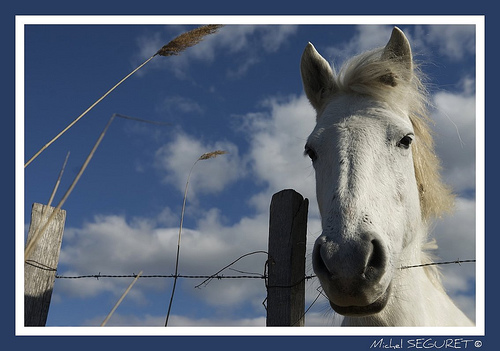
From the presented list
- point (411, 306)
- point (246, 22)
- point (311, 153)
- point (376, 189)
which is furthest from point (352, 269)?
point (246, 22)

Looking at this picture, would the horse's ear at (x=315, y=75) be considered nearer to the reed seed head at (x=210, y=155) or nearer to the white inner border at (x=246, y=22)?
the white inner border at (x=246, y=22)

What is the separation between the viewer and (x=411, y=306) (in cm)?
312

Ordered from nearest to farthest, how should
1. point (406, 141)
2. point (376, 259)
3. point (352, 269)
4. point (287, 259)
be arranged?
point (352, 269)
point (376, 259)
point (287, 259)
point (406, 141)

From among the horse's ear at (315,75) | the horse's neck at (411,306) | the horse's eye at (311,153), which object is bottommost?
the horse's neck at (411,306)

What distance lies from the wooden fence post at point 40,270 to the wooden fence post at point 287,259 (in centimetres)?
175

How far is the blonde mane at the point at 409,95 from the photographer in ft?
11.5

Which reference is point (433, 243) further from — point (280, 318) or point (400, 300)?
point (280, 318)

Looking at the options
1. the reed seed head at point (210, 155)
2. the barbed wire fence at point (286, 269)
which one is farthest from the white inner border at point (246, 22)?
the reed seed head at point (210, 155)

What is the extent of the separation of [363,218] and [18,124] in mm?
2627

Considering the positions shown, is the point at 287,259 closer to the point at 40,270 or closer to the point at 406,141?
the point at 406,141

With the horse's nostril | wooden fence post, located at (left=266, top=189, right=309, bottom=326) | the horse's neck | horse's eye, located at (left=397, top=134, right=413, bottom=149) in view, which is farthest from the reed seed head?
the horse's nostril

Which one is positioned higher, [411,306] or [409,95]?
[409,95]

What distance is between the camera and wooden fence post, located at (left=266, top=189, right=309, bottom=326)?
2.56 metres

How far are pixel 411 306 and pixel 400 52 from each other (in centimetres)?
213
